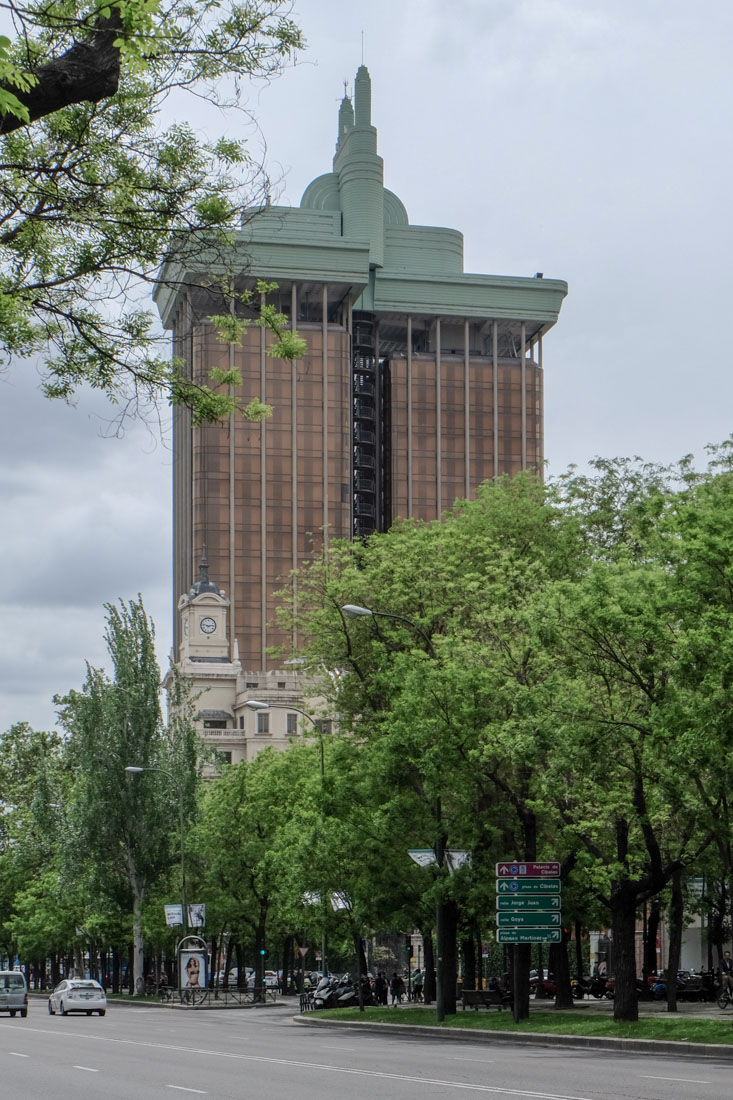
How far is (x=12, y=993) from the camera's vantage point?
5044 centimetres

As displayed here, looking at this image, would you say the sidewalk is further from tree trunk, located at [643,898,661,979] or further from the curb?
tree trunk, located at [643,898,661,979]

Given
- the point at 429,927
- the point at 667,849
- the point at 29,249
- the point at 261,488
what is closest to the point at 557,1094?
the point at 29,249

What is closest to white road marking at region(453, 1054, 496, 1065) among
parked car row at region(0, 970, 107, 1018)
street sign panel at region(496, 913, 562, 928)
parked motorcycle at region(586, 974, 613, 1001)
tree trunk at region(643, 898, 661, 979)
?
street sign panel at region(496, 913, 562, 928)

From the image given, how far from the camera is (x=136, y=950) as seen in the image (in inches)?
2788

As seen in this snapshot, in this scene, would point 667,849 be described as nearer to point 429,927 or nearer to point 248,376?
point 429,927

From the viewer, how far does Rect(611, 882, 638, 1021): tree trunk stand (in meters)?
33.0

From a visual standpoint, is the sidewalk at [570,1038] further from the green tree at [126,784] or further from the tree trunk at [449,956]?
the green tree at [126,784]

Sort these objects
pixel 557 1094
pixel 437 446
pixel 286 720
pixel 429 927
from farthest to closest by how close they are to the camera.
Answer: pixel 437 446, pixel 286 720, pixel 429 927, pixel 557 1094

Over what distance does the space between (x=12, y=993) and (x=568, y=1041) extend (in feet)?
83.9

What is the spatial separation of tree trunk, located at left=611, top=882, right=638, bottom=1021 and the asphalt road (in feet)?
9.86

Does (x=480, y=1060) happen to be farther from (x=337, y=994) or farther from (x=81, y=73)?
(x=337, y=994)

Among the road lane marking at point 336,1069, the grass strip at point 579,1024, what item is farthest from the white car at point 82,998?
the road lane marking at point 336,1069

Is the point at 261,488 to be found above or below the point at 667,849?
above

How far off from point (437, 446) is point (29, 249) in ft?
488
